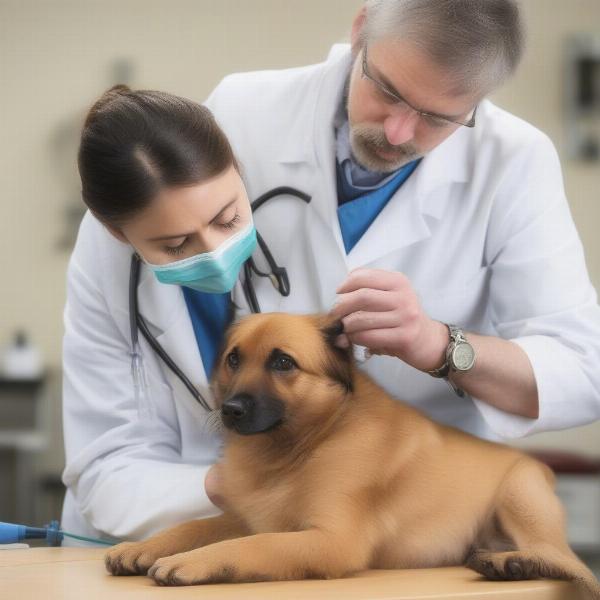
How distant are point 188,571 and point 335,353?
34 cm

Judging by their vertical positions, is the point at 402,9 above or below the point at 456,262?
above

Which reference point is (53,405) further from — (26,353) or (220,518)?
(220,518)

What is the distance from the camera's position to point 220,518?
1.17 m

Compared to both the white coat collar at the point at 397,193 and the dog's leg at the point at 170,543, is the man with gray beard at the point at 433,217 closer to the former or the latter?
the white coat collar at the point at 397,193

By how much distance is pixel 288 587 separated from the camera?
94 cm

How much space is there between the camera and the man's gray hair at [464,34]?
1.13 meters

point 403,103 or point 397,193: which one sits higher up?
point 403,103

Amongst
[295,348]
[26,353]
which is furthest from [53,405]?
[295,348]

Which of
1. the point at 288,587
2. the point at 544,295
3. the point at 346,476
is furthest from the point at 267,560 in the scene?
the point at 544,295

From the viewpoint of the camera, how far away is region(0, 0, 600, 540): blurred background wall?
4.23 meters

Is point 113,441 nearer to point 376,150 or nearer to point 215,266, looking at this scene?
point 215,266

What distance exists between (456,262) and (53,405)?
3355mm

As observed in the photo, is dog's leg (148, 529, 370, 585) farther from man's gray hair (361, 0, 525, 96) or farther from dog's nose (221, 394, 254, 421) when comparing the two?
man's gray hair (361, 0, 525, 96)

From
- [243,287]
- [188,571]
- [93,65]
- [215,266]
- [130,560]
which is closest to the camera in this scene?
[188,571]
